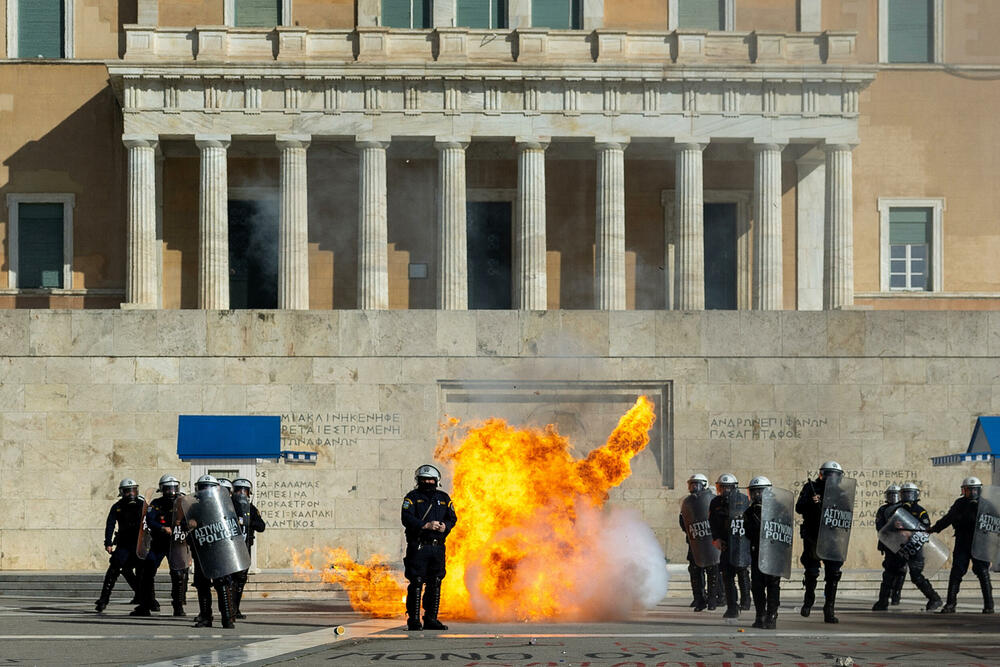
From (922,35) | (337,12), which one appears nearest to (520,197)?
(337,12)

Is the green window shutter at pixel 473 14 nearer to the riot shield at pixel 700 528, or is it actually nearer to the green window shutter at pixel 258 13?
the green window shutter at pixel 258 13

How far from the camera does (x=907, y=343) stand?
33.8 m

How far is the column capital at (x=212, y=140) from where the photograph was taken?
143 ft

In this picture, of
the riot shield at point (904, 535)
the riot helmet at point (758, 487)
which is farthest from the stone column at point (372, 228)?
the riot helmet at point (758, 487)

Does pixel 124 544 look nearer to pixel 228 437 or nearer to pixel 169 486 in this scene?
pixel 169 486

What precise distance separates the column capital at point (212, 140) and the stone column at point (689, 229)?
11.2 meters

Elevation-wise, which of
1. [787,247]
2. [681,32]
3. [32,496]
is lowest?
[32,496]

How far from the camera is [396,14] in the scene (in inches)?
1822

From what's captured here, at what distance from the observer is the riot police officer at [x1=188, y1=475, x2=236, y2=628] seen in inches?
802

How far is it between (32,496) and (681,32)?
2053 centimetres

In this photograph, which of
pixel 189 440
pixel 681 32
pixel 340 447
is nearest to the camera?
pixel 189 440

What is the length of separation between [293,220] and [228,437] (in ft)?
44.5

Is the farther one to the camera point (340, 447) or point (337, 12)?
point (337, 12)

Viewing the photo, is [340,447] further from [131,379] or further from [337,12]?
[337,12]
